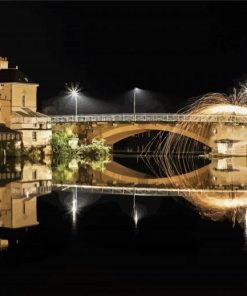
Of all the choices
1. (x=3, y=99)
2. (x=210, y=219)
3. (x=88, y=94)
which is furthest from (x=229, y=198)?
(x=88, y=94)

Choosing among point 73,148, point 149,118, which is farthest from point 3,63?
point 149,118

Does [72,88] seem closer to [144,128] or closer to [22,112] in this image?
[144,128]

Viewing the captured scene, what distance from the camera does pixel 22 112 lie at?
4347 cm

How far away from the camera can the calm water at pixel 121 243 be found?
8.27 m

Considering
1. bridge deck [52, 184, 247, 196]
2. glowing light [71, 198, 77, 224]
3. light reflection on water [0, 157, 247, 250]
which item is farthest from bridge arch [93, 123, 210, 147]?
glowing light [71, 198, 77, 224]

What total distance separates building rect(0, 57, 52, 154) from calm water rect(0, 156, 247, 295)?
24.5m

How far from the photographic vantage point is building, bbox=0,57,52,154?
42.7m

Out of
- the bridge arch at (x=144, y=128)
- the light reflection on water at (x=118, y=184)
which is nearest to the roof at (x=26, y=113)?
the bridge arch at (x=144, y=128)

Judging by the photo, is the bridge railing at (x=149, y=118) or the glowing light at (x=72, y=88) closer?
the bridge railing at (x=149, y=118)

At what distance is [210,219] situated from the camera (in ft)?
43.7

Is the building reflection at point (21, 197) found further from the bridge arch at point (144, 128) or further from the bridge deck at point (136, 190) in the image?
the bridge arch at point (144, 128)

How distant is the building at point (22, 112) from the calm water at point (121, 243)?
963 inches

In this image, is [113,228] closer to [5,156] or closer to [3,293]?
[3,293]

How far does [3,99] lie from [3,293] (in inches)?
1439
